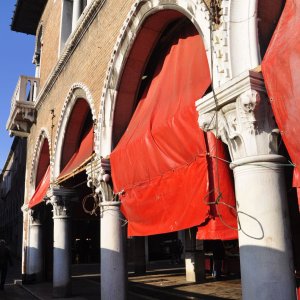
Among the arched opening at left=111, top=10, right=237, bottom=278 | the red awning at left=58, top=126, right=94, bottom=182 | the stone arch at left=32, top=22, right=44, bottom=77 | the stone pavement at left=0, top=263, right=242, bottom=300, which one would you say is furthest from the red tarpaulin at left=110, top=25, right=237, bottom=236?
the stone arch at left=32, top=22, right=44, bottom=77

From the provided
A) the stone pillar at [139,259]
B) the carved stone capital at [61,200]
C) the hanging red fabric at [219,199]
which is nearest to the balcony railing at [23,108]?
the carved stone capital at [61,200]

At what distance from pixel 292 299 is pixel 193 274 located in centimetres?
956

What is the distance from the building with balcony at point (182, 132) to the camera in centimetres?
353

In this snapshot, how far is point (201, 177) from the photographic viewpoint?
170 inches

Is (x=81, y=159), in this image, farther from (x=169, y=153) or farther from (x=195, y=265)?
(x=195, y=265)

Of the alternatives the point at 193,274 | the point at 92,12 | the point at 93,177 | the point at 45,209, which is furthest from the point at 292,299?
the point at 45,209

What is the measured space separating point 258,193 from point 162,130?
6.22 feet

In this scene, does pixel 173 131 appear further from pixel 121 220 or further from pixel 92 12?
pixel 92 12

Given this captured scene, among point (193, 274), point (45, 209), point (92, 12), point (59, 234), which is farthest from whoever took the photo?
point (45, 209)

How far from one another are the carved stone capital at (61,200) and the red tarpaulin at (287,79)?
750 cm

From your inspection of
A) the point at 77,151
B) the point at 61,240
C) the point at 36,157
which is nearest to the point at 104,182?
the point at 77,151

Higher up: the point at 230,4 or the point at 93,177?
the point at 230,4

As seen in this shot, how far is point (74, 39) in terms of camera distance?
9.65 metres

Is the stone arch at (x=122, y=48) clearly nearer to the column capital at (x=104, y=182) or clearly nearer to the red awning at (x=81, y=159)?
the column capital at (x=104, y=182)
